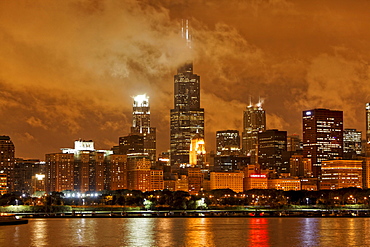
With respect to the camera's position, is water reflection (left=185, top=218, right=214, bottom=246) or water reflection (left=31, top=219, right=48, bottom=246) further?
water reflection (left=31, top=219, right=48, bottom=246)

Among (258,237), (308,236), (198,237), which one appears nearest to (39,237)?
(198,237)

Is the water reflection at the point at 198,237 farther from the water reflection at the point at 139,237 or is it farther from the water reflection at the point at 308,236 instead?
the water reflection at the point at 308,236

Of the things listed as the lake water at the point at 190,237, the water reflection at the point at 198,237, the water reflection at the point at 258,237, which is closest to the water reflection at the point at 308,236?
the lake water at the point at 190,237

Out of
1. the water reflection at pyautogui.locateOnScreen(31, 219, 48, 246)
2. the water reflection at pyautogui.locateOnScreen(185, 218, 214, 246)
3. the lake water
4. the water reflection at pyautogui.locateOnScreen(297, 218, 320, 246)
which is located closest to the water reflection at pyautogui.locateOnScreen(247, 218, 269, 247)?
the lake water

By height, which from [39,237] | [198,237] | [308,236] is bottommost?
[308,236]

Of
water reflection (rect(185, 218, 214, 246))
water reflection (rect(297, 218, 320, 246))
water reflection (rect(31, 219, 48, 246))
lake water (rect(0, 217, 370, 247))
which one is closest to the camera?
water reflection (rect(185, 218, 214, 246))

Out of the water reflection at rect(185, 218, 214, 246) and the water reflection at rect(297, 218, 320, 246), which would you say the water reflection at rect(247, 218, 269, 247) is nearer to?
the water reflection at rect(297, 218, 320, 246)

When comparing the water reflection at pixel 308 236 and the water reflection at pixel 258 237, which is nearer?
the water reflection at pixel 258 237

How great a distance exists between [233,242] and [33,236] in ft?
104

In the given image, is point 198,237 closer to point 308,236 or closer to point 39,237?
point 308,236

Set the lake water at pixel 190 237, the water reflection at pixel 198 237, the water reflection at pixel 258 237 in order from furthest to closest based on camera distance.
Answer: the lake water at pixel 190 237 → the water reflection at pixel 198 237 → the water reflection at pixel 258 237

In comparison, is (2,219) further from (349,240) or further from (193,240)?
(349,240)

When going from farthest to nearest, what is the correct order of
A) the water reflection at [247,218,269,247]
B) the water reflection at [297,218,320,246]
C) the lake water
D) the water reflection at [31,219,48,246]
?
the water reflection at [297,218,320,246], the water reflection at [31,219,48,246], the lake water, the water reflection at [247,218,269,247]

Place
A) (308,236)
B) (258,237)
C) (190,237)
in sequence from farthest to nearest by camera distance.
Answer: (308,236)
(190,237)
(258,237)
